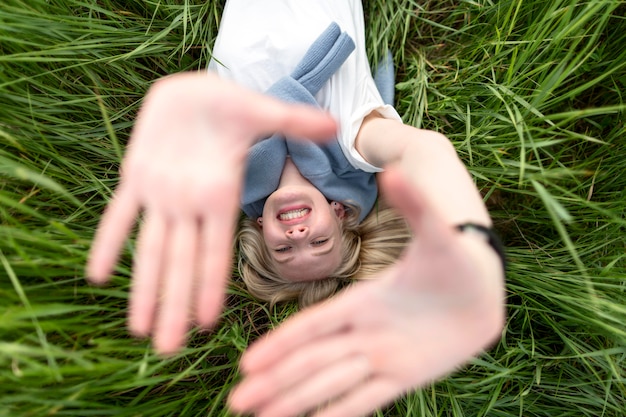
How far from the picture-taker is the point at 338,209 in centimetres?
171

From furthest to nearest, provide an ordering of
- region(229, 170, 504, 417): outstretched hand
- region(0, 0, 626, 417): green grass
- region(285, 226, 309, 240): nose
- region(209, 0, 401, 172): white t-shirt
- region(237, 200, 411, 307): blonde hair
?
1. region(237, 200, 411, 307): blonde hair
2. region(209, 0, 401, 172): white t-shirt
3. region(285, 226, 309, 240): nose
4. region(0, 0, 626, 417): green grass
5. region(229, 170, 504, 417): outstretched hand

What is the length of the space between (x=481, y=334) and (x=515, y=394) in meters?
1.01

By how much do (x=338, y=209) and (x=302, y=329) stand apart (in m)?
0.83

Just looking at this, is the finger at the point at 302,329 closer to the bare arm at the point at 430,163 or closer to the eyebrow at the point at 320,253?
the bare arm at the point at 430,163

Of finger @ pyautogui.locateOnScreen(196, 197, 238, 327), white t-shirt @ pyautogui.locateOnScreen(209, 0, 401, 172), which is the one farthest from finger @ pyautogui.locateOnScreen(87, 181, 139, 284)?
white t-shirt @ pyautogui.locateOnScreen(209, 0, 401, 172)

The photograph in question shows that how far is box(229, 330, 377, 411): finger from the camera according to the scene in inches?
36.6

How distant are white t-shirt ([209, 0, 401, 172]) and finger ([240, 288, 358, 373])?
0.73 meters

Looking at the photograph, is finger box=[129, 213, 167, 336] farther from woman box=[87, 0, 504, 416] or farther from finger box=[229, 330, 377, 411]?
finger box=[229, 330, 377, 411]

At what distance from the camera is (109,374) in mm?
1210

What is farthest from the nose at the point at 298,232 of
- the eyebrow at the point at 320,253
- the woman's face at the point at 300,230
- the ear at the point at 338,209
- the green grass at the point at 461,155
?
the green grass at the point at 461,155

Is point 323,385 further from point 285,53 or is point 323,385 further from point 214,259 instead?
point 285,53

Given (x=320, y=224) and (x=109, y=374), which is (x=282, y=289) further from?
(x=109, y=374)

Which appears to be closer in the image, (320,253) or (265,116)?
(265,116)

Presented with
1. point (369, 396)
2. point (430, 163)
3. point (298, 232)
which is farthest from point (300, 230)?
point (369, 396)
